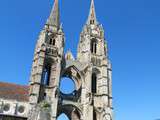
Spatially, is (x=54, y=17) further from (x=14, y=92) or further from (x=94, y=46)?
(x=14, y=92)

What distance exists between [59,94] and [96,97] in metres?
5.29

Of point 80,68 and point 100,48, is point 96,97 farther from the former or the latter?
point 100,48

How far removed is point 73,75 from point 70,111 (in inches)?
217

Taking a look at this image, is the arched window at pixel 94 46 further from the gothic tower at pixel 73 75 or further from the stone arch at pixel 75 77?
the stone arch at pixel 75 77

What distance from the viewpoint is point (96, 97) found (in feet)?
116

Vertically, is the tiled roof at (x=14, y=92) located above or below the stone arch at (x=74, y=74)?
below

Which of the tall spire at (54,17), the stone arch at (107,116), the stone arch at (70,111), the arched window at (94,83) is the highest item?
the tall spire at (54,17)

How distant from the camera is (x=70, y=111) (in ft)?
111

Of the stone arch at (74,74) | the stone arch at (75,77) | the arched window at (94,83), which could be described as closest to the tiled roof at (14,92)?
the stone arch at (75,77)

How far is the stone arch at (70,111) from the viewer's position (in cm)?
3334

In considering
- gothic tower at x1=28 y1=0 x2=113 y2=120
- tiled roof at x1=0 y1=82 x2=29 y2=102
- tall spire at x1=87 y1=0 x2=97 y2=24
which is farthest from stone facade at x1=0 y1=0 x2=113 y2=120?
tall spire at x1=87 y1=0 x2=97 y2=24

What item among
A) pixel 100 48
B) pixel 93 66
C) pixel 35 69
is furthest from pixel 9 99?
pixel 100 48

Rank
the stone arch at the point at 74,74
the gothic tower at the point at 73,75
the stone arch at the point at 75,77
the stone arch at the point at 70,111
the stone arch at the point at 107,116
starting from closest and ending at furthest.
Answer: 1. the gothic tower at the point at 73,75
2. the stone arch at the point at 107,116
3. the stone arch at the point at 70,111
4. the stone arch at the point at 75,77
5. the stone arch at the point at 74,74

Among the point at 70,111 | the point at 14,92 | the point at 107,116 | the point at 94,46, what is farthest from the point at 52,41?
the point at 107,116
